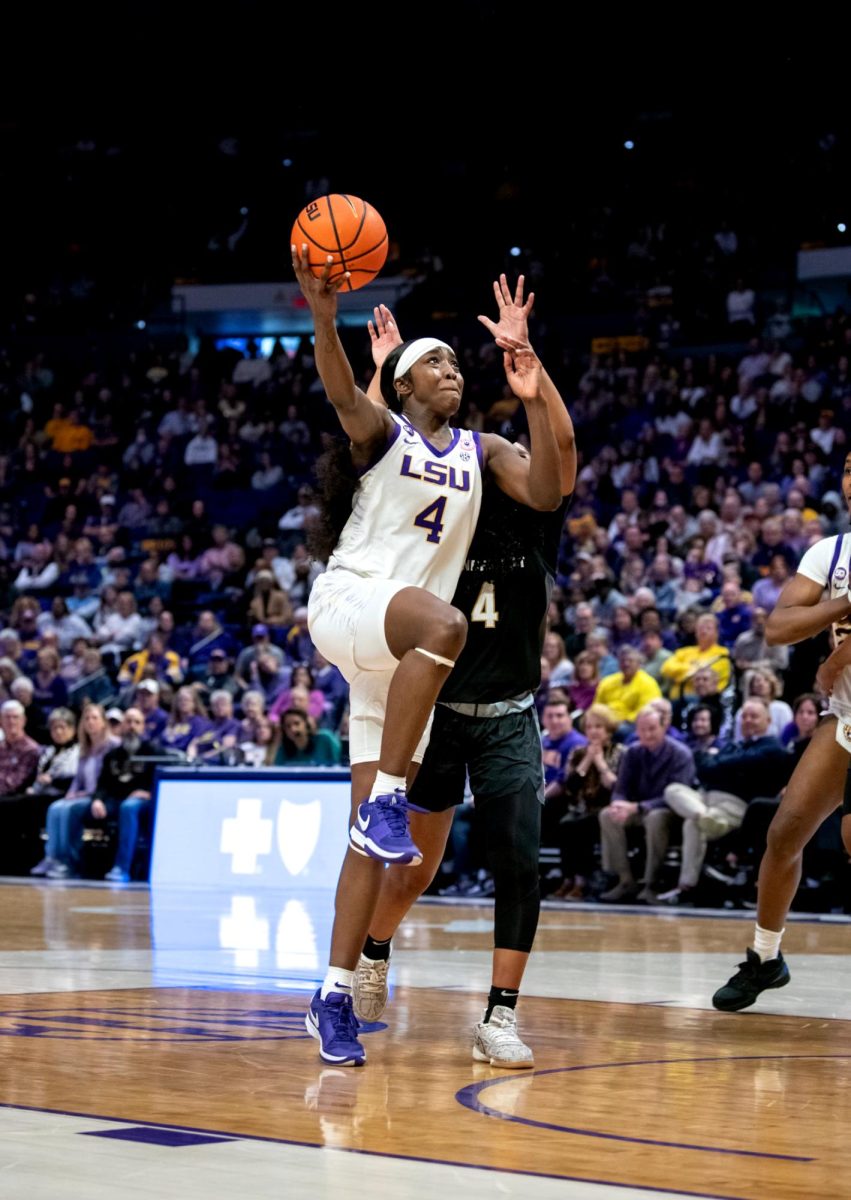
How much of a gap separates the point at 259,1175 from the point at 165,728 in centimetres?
1323

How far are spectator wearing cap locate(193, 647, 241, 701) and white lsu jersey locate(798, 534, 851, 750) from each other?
11315 mm

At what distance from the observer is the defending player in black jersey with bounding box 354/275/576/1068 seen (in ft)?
16.7

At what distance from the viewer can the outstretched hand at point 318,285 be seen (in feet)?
15.5

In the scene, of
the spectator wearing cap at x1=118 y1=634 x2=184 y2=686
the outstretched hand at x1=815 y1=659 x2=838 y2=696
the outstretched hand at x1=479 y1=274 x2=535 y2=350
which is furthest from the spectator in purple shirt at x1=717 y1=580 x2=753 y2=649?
the outstretched hand at x1=479 y1=274 x2=535 y2=350

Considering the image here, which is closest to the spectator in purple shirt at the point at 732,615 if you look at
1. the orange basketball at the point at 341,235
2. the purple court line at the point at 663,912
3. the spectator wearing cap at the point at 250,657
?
the purple court line at the point at 663,912

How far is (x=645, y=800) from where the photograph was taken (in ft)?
40.5

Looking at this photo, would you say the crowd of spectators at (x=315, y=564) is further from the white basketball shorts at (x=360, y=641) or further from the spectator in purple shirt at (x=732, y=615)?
the white basketball shorts at (x=360, y=641)

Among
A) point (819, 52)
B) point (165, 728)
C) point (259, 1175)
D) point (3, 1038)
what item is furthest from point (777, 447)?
point (259, 1175)

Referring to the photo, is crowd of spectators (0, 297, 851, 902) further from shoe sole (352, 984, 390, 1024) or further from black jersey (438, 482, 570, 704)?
shoe sole (352, 984, 390, 1024)

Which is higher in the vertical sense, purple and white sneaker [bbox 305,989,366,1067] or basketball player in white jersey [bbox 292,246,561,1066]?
basketball player in white jersey [bbox 292,246,561,1066]

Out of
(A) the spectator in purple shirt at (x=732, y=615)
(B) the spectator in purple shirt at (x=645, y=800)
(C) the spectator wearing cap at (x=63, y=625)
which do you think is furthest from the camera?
(C) the spectator wearing cap at (x=63, y=625)

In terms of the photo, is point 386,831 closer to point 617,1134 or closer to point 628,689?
point 617,1134

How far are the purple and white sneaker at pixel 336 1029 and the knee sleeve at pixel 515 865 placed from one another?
51 centimetres

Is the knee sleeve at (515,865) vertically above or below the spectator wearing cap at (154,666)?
above
